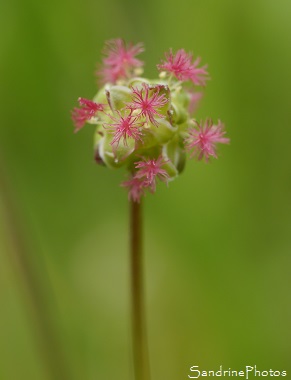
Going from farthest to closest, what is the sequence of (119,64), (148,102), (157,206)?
1. (157,206)
2. (119,64)
3. (148,102)

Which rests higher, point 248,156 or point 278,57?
point 278,57

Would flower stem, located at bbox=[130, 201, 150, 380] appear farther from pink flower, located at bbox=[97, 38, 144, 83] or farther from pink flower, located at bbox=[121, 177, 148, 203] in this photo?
pink flower, located at bbox=[97, 38, 144, 83]

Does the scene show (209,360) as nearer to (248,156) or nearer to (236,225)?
(236,225)

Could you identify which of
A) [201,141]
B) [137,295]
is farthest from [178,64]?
[137,295]

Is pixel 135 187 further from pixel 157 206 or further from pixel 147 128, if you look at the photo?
pixel 157 206

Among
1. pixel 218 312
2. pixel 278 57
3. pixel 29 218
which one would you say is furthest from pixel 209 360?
pixel 278 57

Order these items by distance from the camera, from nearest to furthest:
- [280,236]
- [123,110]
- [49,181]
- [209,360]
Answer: [123,110] → [209,360] → [280,236] → [49,181]
